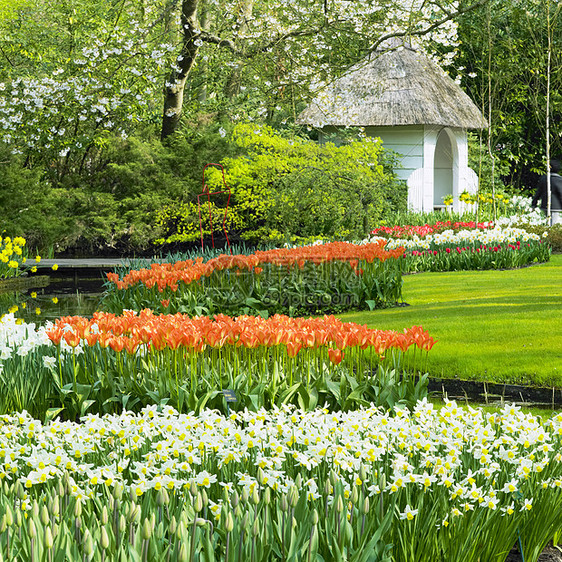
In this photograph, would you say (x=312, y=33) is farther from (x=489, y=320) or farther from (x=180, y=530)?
(x=180, y=530)

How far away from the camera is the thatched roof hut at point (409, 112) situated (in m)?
20.8

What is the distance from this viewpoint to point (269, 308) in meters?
9.95

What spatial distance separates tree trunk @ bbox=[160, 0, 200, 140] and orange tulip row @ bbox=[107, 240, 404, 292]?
8.73m

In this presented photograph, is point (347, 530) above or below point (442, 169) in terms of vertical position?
below

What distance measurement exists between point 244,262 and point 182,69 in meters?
10.9

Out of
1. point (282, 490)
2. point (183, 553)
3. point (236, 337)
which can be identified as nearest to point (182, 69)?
point (236, 337)

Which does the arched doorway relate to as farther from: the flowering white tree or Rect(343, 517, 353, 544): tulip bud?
Rect(343, 517, 353, 544): tulip bud

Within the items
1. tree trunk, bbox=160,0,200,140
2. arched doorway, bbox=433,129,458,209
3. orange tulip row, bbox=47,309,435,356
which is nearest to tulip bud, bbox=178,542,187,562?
orange tulip row, bbox=47,309,435,356

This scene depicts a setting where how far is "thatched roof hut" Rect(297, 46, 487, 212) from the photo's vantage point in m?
20.8

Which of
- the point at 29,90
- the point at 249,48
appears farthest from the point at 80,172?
the point at 249,48

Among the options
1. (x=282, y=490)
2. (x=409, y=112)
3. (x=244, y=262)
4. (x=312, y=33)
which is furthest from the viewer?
(x=409, y=112)

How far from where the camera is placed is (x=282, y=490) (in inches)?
99.6

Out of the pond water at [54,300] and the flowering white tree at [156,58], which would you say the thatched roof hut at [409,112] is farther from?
the pond water at [54,300]

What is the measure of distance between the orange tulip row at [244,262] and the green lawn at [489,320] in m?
0.80
